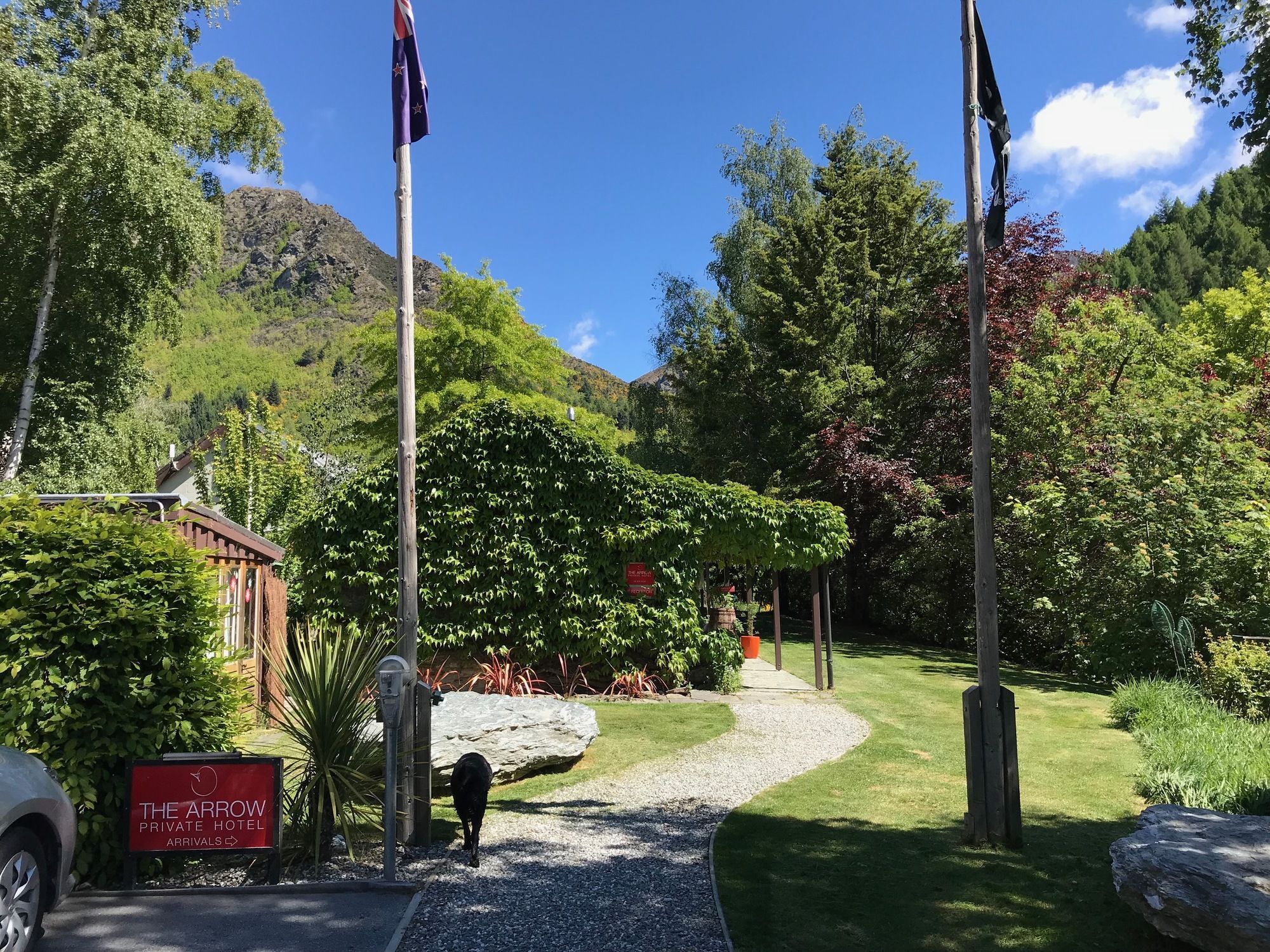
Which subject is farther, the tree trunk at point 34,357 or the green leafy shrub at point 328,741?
the tree trunk at point 34,357

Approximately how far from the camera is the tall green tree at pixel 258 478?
23953 millimetres

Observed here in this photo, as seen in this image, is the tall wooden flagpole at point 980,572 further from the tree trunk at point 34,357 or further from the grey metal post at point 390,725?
the tree trunk at point 34,357

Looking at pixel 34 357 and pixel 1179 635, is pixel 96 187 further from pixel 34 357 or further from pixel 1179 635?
pixel 1179 635

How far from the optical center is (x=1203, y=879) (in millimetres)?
3885

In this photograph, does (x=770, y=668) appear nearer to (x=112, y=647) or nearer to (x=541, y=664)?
(x=541, y=664)

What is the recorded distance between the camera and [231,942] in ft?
14.1

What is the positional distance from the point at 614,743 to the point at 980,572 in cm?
513

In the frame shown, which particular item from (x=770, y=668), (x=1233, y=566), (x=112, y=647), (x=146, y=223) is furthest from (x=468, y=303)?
(x=112, y=647)

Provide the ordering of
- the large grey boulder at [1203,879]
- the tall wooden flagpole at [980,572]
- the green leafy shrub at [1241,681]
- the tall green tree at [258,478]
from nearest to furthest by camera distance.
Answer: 1. the large grey boulder at [1203,879]
2. the tall wooden flagpole at [980,572]
3. the green leafy shrub at [1241,681]
4. the tall green tree at [258,478]

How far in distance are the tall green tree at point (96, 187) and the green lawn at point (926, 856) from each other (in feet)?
56.5

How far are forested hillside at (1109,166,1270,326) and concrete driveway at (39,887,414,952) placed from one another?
53.9 metres

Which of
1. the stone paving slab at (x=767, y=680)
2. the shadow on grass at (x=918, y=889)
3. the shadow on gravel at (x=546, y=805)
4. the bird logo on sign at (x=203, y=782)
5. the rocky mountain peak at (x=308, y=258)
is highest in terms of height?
the rocky mountain peak at (x=308, y=258)

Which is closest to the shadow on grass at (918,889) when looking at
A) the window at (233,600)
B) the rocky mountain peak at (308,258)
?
the window at (233,600)

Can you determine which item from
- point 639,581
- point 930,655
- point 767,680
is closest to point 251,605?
point 639,581
